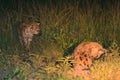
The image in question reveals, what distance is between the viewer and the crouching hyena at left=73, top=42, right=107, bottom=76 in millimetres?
6845

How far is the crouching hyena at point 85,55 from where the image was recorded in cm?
684

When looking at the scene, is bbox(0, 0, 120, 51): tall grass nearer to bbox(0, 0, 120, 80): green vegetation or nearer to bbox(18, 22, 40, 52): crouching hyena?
bbox(0, 0, 120, 80): green vegetation

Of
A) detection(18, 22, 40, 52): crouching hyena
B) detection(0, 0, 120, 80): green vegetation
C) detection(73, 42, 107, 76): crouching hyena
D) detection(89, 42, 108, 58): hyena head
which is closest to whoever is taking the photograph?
detection(73, 42, 107, 76): crouching hyena

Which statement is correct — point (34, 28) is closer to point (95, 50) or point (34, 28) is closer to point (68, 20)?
point (68, 20)

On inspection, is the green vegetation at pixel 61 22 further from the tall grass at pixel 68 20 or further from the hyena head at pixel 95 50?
the hyena head at pixel 95 50

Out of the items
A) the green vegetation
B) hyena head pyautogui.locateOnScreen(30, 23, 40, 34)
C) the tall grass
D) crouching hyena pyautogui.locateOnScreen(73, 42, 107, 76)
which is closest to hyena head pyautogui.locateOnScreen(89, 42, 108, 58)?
crouching hyena pyautogui.locateOnScreen(73, 42, 107, 76)

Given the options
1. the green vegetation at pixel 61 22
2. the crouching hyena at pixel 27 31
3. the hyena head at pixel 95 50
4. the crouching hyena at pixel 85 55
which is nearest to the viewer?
the crouching hyena at pixel 85 55

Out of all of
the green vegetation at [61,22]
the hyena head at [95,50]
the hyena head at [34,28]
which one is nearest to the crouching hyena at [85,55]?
the hyena head at [95,50]

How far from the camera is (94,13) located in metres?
8.22

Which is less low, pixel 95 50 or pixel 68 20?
pixel 68 20

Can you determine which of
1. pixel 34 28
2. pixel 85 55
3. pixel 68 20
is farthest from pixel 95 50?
pixel 34 28

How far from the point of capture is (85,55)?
23.1ft

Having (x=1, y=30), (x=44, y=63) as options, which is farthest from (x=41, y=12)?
(x=44, y=63)

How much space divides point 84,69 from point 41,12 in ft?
5.90
